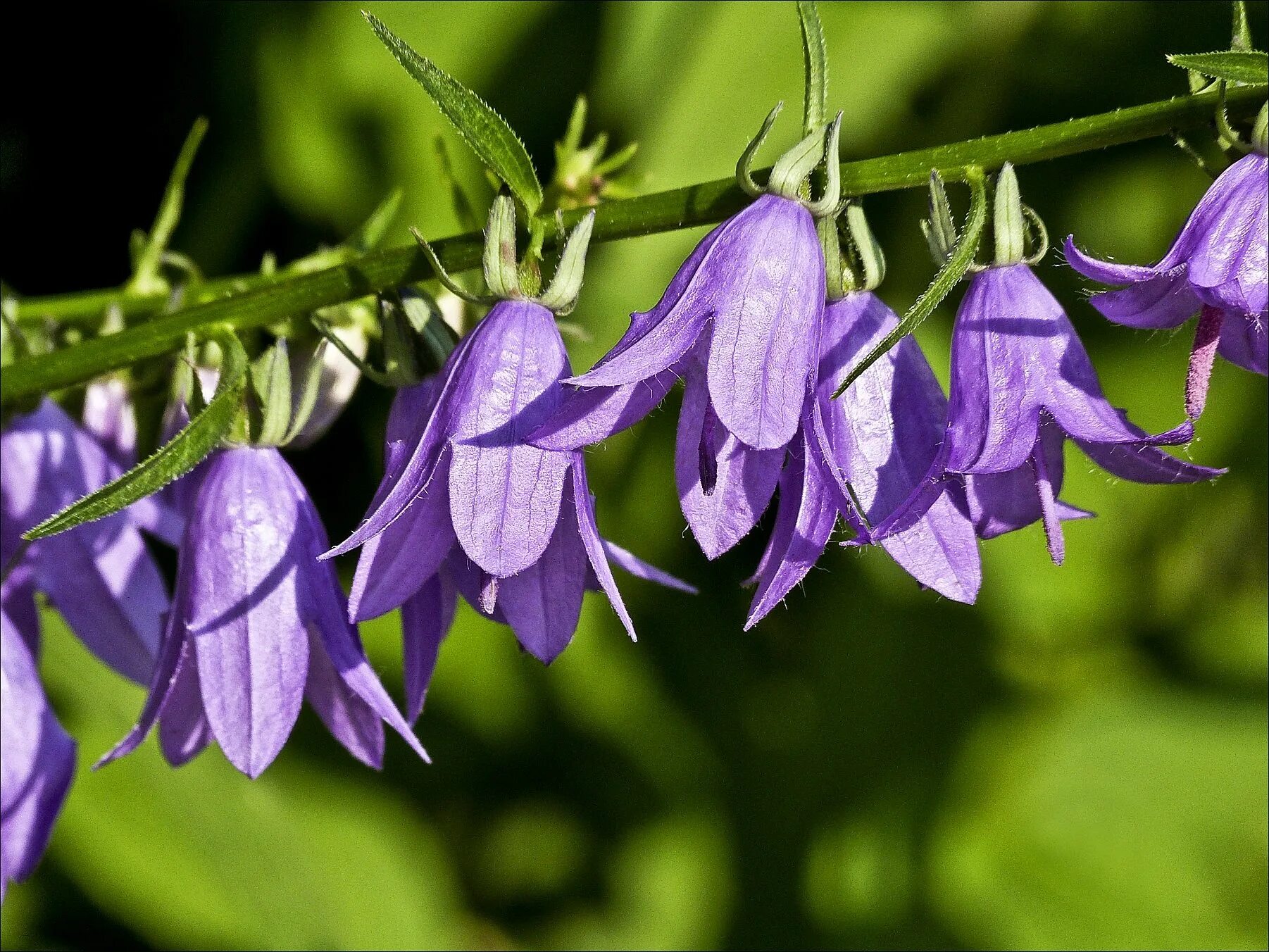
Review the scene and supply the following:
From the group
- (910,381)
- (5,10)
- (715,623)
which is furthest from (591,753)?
(5,10)

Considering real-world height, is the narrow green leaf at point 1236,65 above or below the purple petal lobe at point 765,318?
above

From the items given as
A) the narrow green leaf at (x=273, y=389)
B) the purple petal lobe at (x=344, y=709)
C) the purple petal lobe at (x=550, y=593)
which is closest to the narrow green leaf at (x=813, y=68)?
the purple petal lobe at (x=550, y=593)

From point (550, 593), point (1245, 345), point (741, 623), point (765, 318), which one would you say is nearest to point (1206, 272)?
point (1245, 345)

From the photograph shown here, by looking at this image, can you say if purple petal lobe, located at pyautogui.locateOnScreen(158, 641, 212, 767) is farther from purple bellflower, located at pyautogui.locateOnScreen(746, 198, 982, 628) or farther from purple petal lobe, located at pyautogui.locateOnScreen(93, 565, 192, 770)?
purple bellflower, located at pyautogui.locateOnScreen(746, 198, 982, 628)

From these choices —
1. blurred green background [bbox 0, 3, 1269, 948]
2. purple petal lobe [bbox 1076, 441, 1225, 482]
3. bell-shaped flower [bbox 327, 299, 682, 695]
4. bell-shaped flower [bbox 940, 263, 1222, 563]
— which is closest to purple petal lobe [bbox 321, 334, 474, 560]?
bell-shaped flower [bbox 327, 299, 682, 695]

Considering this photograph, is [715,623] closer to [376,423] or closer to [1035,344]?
[376,423]

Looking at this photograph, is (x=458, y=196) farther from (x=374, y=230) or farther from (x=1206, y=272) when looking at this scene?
(x=1206, y=272)

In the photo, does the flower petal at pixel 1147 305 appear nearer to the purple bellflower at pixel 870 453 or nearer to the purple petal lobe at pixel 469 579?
the purple bellflower at pixel 870 453

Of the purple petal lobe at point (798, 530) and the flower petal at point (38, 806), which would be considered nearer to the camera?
the purple petal lobe at point (798, 530)
